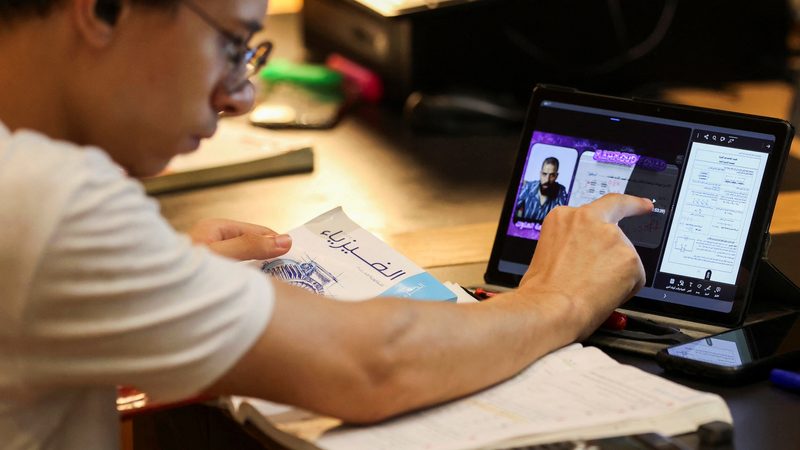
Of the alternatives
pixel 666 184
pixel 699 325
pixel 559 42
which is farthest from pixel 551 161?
pixel 559 42

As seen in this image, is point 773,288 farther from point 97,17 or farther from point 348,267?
point 97,17

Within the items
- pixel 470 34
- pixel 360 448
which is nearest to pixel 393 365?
pixel 360 448

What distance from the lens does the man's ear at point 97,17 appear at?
33.1 inches

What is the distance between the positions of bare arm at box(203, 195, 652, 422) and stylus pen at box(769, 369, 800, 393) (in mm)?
159

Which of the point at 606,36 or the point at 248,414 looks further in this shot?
the point at 606,36

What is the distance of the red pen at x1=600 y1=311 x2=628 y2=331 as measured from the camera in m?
1.13

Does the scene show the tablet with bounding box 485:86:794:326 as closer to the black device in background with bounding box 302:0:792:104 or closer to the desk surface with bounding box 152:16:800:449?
the desk surface with bounding box 152:16:800:449

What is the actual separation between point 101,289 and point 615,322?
0.55 m

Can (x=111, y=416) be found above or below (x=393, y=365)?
below

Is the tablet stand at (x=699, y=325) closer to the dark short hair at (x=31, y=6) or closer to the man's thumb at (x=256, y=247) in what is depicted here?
the man's thumb at (x=256, y=247)

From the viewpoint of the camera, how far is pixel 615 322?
1136 mm

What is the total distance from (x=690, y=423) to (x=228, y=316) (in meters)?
0.39

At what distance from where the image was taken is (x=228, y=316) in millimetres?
816

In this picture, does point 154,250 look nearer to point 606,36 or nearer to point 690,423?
point 690,423
